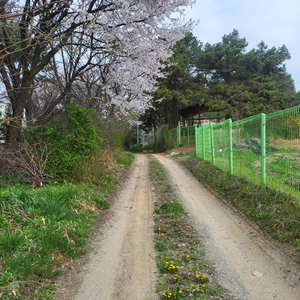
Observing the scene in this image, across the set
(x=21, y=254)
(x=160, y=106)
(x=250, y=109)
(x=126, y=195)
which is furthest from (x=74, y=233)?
(x=160, y=106)

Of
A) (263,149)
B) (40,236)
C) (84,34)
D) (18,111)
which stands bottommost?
(40,236)

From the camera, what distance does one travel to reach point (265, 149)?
20.1 feet

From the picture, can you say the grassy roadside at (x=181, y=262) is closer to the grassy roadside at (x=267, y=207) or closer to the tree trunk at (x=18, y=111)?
the grassy roadside at (x=267, y=207)

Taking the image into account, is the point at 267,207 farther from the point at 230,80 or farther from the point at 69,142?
the point at 230,80

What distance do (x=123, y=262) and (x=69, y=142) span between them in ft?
15.5

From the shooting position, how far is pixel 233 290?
3.17m

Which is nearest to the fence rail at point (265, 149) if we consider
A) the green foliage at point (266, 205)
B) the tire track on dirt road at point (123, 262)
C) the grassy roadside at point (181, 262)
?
the green foliage at point (266, 205)

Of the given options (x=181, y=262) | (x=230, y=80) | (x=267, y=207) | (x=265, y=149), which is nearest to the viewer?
(x=181, y=262)

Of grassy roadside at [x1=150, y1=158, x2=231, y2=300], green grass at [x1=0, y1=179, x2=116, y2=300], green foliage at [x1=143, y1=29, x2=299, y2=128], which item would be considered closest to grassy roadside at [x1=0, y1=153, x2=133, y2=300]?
green grass at [x1=0, y1=179, x2=116, y2=300]

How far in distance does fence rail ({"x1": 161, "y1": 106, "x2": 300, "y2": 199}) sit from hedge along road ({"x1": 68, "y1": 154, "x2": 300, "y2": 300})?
116cm

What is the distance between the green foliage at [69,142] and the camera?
7488 millimetres

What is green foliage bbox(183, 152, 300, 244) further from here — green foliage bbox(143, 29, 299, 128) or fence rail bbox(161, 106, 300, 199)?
green foliage bbox(143, 29, 299, 128)

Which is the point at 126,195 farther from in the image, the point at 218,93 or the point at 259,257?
the point at 218,93

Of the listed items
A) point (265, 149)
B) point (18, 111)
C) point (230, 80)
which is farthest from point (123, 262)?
point (230, 80)
